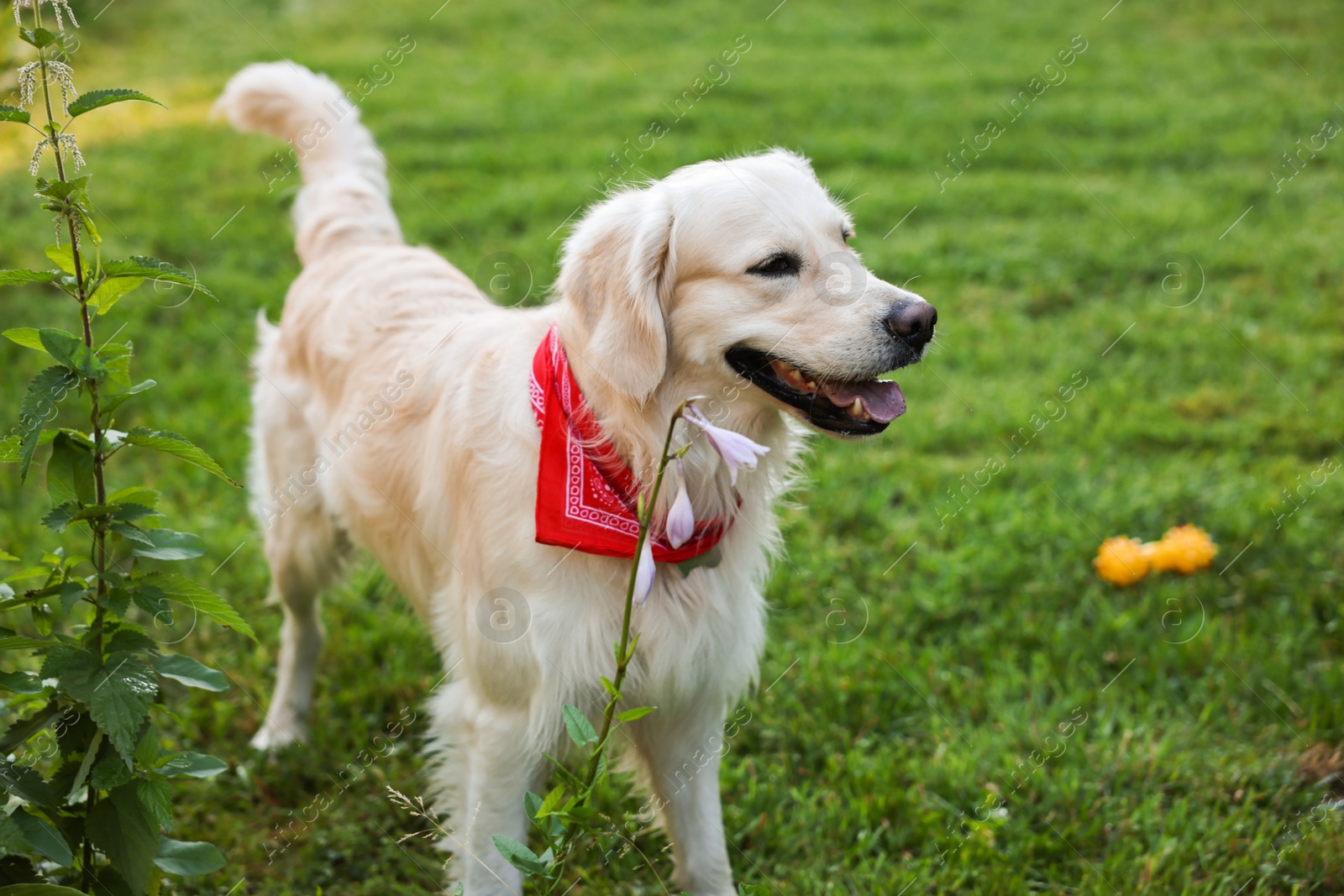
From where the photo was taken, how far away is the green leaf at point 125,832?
1869 mm

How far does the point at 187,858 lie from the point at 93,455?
801 mm

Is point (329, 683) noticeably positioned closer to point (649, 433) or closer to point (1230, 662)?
A: point (649, 433)

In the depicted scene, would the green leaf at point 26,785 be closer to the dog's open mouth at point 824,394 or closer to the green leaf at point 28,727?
the green leaf at point 28,727

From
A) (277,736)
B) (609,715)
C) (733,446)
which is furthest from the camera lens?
(277,736)

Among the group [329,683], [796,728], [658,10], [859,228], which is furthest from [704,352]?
[658,10]

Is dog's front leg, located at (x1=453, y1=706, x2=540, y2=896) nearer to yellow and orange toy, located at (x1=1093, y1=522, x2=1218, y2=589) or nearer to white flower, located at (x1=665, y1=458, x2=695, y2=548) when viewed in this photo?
white flower, located at (x1=665, y1=458, x2=695, y2=548)

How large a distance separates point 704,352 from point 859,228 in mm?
4523

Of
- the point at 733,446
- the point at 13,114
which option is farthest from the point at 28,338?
the point at 733,446

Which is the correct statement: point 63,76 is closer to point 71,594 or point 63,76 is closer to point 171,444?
point 171,444

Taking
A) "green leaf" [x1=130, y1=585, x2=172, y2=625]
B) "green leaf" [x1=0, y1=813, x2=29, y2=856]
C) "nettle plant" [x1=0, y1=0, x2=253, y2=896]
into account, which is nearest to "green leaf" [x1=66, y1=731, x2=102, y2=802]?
"nettle plant" [x1=0, y1=0, x2=253, y2=896]

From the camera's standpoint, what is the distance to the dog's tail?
3.70 m

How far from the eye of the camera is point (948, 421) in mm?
5004

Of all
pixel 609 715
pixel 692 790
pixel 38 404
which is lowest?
pixel 692 790

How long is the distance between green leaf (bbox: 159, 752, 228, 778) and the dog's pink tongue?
1.47 metres
